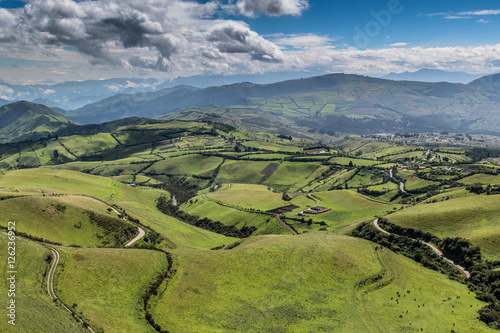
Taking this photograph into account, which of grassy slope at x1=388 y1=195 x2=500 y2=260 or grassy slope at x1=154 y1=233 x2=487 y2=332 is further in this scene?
grassy slope at x1=388 y1=195 x2=500 y2=260

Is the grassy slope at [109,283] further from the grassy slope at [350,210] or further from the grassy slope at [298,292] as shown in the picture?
the grassy slope at [350,210]

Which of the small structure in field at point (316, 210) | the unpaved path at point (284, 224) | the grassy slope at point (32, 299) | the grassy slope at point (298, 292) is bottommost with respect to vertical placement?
the unpaved path at point (284, 224)

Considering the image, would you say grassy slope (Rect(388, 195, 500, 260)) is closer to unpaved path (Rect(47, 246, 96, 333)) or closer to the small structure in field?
the small structure in field

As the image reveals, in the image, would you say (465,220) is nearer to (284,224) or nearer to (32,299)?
(284,224)

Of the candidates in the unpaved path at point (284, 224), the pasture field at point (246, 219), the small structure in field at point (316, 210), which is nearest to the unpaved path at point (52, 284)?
the pasture field at point (246, 219)

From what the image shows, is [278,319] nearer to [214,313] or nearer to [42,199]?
[214,313]

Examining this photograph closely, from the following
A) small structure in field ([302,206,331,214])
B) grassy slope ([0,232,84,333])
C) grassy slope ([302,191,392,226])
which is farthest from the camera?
small structure in field ([302,206,331,214])


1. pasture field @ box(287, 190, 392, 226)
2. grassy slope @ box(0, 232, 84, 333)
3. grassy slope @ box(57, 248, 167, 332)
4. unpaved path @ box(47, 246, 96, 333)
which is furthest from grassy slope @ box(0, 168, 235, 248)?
grassy slope @ box(0, 232, 84, 333)
